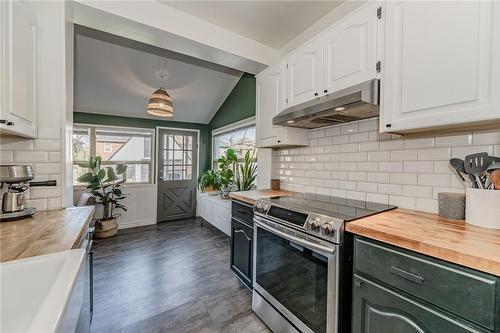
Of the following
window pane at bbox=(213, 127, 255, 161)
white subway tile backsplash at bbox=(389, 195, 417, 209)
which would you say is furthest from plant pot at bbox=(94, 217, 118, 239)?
white subway tile backsplash at bbox=(389, 195, 417, 209)

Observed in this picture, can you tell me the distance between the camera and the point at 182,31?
1.98 meters

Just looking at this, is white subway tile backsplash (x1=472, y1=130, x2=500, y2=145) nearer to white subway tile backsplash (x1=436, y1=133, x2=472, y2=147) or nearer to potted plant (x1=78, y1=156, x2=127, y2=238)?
white subway tile backsplash (x1=436, y1=133, x2=472, y2=147)

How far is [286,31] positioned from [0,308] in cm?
A: 270

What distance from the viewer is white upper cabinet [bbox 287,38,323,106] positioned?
1.76 metres

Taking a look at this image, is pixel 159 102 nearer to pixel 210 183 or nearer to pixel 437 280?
pixel 210 183

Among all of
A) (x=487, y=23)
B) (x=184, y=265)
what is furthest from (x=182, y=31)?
(x=184, y=265)

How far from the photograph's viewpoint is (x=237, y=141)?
431 cm

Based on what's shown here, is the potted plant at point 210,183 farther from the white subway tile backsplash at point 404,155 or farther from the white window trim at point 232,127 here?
the white subway tile backsplash at point 404,155

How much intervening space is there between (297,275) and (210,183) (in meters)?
3.18

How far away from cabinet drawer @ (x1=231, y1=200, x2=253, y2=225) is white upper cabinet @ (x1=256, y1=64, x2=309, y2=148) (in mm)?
723

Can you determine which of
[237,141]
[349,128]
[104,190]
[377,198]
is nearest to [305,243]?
[377,198]

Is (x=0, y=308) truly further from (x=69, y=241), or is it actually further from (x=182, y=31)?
(x=182, y=31)

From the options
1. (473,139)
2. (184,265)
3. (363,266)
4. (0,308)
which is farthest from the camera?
(184,265)

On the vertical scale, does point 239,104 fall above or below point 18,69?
above
